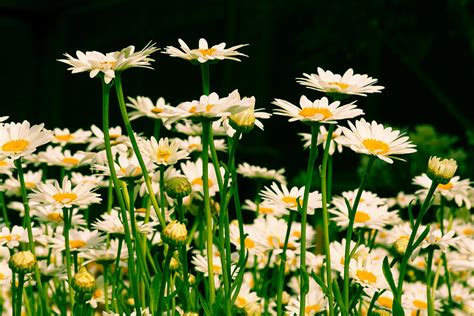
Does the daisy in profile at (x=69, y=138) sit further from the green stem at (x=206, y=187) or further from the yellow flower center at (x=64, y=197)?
the green stem at (x=206, y=187)

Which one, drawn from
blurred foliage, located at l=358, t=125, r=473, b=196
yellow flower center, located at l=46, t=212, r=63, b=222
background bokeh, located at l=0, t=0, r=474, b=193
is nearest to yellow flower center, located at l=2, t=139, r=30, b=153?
yellow flower center, located at l=46, t=212, r=63, b=222

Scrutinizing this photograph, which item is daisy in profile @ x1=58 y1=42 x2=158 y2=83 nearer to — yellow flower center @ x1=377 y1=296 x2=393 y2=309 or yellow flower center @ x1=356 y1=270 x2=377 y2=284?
yellow flower center @ x1=356 y1=270 x2=377 y2=284

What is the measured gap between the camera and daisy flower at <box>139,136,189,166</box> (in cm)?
105

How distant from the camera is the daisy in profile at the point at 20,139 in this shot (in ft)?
3.15

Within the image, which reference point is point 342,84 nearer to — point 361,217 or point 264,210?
point 361,217

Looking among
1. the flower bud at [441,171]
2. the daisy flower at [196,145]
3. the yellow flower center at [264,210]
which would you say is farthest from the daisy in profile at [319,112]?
the yellow flower center at [264,210]

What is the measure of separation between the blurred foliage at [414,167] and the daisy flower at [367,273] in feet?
6.90

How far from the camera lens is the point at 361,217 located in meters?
1.27

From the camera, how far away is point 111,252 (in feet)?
4.14

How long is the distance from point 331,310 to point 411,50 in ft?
11.9

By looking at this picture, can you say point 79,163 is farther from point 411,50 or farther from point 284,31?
point 284,31

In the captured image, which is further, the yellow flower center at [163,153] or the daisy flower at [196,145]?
the daisy flower at [196,145]

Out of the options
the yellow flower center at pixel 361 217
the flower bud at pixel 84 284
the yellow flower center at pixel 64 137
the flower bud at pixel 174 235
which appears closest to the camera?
the flower bud at pixel 174 235

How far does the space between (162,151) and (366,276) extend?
1.13 ft
